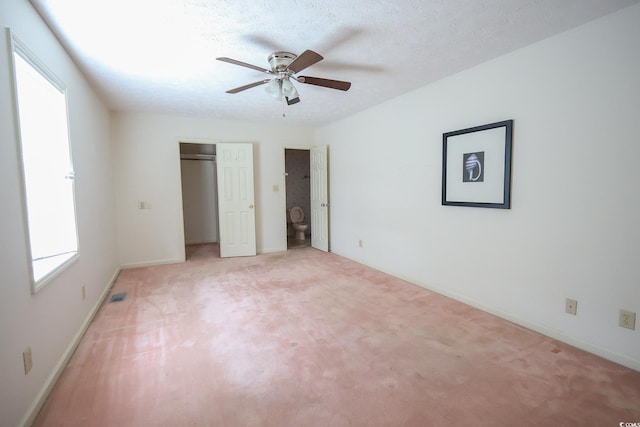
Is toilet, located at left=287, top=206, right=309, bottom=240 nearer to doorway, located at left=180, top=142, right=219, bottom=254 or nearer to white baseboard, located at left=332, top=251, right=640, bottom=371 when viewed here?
doorway, located at left=180, top=142, right=219, bottom=254

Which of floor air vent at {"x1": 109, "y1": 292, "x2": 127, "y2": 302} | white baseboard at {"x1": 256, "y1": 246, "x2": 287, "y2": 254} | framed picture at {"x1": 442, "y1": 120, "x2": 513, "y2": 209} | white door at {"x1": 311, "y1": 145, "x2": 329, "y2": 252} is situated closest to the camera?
framed picture at {"x1": 442, "y1": 120, "x2": 513, "y2": 209}

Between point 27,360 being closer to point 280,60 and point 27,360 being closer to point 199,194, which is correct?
point 280,60

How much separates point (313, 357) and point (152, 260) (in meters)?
Result: 3.77

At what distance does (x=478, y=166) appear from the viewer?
9.43 ft

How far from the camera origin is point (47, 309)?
6.25ft

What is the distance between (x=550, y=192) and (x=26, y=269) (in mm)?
3601

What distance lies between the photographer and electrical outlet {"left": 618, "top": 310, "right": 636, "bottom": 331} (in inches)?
78.3

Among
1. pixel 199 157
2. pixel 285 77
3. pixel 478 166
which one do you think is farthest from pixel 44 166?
pixel 199 157

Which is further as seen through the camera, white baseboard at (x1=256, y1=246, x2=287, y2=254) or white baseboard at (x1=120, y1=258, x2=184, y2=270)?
white baseboard at (x1=256, y1=246, x2=287, y2=254)

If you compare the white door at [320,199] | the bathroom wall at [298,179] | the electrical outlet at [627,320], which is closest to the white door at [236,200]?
the white door at [320,199]

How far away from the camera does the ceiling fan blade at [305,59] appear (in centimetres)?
212

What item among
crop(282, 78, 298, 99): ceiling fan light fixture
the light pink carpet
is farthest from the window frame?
crop(282, 78, 298, 99): ceiling fan light fixture

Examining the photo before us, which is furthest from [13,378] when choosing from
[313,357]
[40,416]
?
[313,357]

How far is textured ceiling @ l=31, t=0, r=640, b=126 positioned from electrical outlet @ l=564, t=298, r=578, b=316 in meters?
2.07
